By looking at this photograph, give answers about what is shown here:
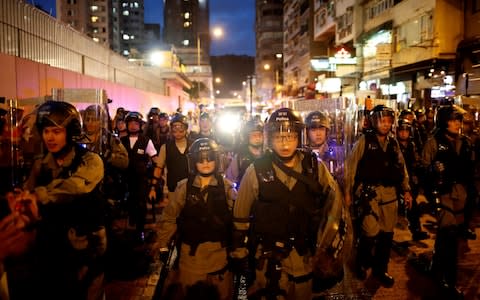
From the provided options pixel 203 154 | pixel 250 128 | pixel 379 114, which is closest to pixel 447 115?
pixel 379 114

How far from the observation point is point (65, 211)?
3555mm

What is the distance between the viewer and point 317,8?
155ft

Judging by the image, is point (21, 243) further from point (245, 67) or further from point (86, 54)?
point (245, 67)

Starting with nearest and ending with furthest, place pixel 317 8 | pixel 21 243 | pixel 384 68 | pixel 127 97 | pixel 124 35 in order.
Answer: pixel 21 243 < pixel 127 97 < pixel 384 68 < pixel 317 8 < pixel 124 35

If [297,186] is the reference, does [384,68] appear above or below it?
above

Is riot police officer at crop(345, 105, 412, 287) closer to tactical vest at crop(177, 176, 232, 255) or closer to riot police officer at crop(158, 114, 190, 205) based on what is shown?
tactical vest at crop(177, 176, 232, 255)

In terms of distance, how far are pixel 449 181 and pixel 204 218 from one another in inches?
131

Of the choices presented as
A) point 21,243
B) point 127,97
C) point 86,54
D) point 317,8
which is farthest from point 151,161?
point 317,8

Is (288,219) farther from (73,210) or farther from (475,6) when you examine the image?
(475,6)

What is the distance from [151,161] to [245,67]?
15793cm

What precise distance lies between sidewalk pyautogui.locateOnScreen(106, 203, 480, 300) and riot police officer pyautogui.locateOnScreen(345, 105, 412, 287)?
31 centimetres

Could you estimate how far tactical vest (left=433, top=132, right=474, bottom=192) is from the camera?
5523 mm

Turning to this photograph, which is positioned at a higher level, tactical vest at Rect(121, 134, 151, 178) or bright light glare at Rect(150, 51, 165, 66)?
bright light glare at Rect(150, 51, 165, 66)

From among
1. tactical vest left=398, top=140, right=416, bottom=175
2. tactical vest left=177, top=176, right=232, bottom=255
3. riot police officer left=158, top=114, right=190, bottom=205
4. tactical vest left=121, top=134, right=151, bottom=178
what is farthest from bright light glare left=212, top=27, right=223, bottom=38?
tactical vest left=177, top=176, right=232, bottom=255
